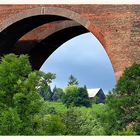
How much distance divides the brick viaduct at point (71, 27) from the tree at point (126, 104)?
7.81 feet

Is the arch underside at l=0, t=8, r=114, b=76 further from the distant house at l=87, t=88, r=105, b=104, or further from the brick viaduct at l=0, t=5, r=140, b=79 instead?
the distant house at l=87, t=88, r=105, b=104

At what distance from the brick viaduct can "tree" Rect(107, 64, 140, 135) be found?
2.38 meters

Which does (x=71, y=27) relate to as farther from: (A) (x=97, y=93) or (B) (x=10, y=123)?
(A) (x=97, y=93)

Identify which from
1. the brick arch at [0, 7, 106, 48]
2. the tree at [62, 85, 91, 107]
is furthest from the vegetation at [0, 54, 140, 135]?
the tree at [62, 85, 91, 107]

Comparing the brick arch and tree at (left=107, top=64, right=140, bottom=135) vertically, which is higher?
the brick arch

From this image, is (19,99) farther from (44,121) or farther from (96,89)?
(96,89)

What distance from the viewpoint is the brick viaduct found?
17422mm

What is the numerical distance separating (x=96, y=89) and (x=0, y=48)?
58350mm

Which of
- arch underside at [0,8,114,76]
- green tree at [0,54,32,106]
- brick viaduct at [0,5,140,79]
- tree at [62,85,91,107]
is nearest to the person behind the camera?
green tree at [0,54,32,106]

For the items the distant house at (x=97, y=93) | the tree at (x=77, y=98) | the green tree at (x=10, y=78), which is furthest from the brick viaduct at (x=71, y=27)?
the distant house at (x=97, y=93)

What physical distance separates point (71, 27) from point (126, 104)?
7.19m

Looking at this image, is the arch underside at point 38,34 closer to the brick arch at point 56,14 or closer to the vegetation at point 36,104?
the brick arch at point 56,14

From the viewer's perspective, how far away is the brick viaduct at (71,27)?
17.4 metres

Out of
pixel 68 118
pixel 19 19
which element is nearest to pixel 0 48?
pixel 19 19
